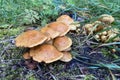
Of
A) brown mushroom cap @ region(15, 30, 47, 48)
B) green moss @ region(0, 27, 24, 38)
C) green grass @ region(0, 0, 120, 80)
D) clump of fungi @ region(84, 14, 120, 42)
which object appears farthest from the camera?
green moss @ region(0, 27, 24, 38)

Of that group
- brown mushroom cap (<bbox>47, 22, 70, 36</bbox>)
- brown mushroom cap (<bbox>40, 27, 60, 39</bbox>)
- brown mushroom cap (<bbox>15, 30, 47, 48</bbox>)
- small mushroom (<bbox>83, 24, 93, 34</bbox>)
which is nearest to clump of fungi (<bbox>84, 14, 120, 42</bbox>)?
small mushroom (<bbox>83, 24, 93, 34</bbox>)

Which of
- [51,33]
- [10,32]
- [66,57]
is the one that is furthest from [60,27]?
[10,32]

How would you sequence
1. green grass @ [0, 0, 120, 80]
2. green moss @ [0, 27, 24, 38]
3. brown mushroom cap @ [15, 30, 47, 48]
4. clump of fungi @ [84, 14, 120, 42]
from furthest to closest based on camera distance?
green moss @ [0, 27, 24, 38]
clump of fungi @ [84, 14, 120, 42]
green grass @ [0, 0, 120, 80]
brown mushroom cap @ [15, 30, 47, 48]

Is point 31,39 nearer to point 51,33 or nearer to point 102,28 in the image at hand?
point 51,33

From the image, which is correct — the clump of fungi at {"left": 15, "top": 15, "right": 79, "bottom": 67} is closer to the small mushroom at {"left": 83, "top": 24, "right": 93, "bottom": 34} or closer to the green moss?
the small mushroom at {"left": 83, "top": 24, "right": 93, "bottom": 34}

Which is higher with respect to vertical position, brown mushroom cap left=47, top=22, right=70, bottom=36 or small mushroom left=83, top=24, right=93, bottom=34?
brown mushroom cap left=47, top=22, right=70, bottom=36

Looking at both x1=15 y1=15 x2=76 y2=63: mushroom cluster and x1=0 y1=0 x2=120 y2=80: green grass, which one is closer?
x1=15 y1=15 x2=76 y2=63: mushroom cluster

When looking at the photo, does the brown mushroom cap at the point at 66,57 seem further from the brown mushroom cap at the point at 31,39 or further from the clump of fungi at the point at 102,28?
the clump of fungi at the point at 102,28
